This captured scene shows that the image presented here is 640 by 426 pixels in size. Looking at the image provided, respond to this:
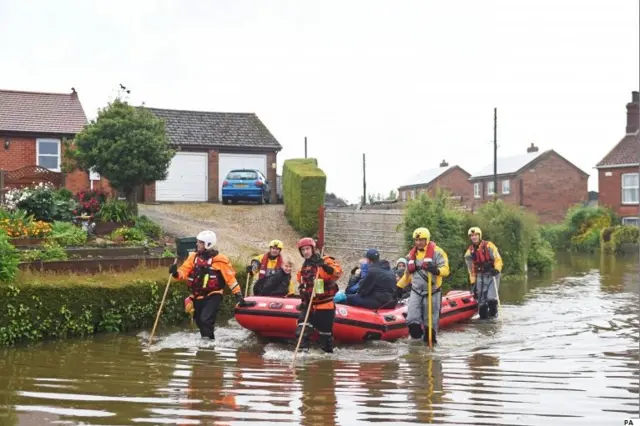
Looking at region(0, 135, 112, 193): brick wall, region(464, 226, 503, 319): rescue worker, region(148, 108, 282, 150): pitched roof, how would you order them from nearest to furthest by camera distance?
1. region(464, 226, 503, 319): rescue worker
2. region(0, 135, 112, 193): brick wall
3. region(148, 108, 282, 150): pitched roof

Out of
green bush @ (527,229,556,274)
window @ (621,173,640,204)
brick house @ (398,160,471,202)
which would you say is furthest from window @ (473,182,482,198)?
green bush @ (527,229,556,274)

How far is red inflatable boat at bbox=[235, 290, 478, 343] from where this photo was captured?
13.5 metres

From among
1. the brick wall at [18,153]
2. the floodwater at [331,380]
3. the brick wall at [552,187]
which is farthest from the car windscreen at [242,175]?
the brick wall at [552,187]

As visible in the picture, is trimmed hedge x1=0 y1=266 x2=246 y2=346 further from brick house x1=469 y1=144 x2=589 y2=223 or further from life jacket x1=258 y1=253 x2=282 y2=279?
brick house x1=469 y1=144 x2=589 y2=223

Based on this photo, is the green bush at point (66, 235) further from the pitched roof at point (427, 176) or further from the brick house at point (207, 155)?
the pitched roof at point (427, 176)

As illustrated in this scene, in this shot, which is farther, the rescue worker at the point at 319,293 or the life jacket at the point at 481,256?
the life jacket at the point at 481,256

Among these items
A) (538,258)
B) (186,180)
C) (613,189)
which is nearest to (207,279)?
(538,258)

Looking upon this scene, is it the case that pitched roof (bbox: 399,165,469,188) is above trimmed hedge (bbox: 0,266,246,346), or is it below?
above

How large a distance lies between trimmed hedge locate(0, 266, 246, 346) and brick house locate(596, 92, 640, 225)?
37802mm

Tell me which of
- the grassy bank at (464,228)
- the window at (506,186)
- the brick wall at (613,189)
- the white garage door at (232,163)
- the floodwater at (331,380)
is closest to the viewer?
the floodwater at (331,380)

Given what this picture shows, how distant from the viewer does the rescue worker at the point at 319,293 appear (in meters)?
12.5

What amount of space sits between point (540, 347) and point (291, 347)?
383 centimetres

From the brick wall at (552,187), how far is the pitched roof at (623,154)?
361 inches

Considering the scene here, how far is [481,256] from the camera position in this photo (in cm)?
1762
